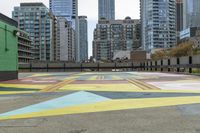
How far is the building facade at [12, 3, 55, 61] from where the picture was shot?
633 feet

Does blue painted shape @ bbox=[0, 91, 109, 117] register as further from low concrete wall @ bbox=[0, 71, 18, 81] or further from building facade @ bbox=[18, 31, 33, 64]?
building facade @ bbox=[18, 31, 33, 64]

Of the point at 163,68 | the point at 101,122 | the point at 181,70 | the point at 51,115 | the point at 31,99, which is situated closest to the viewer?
the point at 101,122

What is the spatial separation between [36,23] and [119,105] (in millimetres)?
187057

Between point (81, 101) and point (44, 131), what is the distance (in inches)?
184

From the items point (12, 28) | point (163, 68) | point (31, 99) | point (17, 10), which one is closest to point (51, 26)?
point (17, 10)

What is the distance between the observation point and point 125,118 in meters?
9.23

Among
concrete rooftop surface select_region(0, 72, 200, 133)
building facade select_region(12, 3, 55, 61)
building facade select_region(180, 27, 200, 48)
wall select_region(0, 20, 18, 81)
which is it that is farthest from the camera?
building facade select_region(12, 3, 55, 61)

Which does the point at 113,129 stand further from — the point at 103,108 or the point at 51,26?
the point at 51,26

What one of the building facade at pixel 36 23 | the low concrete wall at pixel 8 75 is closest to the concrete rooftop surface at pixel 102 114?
the low concrete wall at pixel 8 75

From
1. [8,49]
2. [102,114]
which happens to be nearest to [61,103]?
[102,114]

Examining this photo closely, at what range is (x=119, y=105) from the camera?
11469mm

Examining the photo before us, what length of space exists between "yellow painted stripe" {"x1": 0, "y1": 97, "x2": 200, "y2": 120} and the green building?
13.5 metres

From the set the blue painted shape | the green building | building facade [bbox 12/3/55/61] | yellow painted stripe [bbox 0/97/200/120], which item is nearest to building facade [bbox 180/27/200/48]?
building facade [bbox 12/3/55/61]

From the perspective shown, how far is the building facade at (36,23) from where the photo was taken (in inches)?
7598
